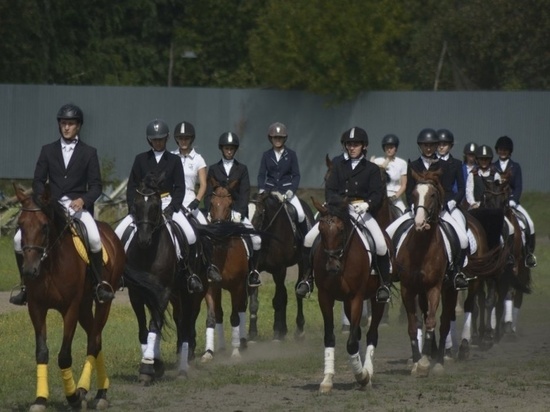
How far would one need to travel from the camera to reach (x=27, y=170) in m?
42.8

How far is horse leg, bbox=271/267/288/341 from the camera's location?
1897 cm

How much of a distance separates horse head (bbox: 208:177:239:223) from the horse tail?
257 cm

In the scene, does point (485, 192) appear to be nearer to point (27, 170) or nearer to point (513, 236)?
point (513, 236)

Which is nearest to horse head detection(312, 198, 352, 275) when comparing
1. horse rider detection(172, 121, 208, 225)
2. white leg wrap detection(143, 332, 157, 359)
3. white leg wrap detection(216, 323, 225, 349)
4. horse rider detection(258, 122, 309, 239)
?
white leg wrap detection(143, 332, 157, 359)

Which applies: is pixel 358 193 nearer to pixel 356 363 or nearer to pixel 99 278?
pixel 356 363

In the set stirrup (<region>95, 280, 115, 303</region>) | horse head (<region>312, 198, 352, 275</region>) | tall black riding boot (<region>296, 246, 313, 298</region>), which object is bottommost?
stirrup (<region>95, 280, 115, 303</region>)

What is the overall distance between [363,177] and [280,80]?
2725 cm

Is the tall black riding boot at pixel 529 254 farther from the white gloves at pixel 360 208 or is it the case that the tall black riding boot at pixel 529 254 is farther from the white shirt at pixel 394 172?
the white gloves at pixel 360 208

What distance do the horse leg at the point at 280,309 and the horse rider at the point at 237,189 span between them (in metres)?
1.08

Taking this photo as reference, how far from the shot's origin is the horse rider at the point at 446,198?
52.3ft

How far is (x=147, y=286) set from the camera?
46.2 ft

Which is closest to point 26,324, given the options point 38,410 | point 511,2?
point 38,410

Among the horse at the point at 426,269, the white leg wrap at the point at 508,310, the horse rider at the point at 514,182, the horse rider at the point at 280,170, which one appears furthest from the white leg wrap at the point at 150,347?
the horse rider at the point at 514,182

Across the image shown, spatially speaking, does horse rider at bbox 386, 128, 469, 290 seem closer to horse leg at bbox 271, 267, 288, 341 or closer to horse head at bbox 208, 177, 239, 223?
horse head at bbox 208, 177, 239, 223
